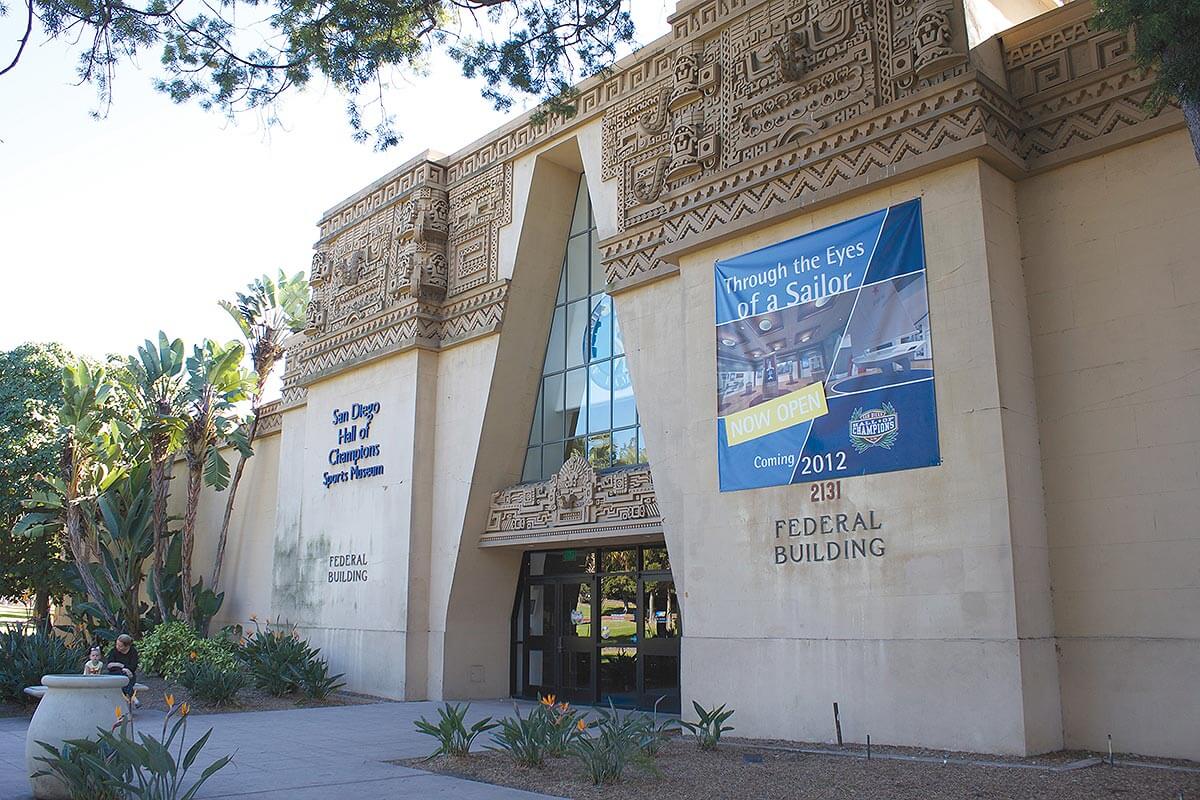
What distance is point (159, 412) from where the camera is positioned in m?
24.4

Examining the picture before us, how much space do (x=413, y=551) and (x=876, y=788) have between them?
11.4 m

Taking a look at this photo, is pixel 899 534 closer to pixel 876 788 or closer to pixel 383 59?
pixel 876 788

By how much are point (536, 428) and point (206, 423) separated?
10.3m

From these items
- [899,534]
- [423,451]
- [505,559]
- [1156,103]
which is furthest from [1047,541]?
[423,451]

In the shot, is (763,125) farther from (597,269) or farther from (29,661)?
(29,661)

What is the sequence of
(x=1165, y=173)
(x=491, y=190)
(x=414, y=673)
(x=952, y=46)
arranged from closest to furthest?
1. (x=1165, y=173)
2. (x=952, y=46)
3. (x=414, y=673)
4. (x=491, y=190)

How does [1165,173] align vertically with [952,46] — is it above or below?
below

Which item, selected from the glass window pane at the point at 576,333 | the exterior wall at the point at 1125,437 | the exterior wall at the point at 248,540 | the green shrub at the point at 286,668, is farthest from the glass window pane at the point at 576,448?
the exterior wall at the point at 248,540

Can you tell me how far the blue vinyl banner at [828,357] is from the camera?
441 inches

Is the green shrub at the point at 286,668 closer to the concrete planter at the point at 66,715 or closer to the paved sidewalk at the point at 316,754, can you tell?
the paved sidewalk at the point at 316,754

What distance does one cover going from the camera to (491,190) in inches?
758

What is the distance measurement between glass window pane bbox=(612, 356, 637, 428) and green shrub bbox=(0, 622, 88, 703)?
9.94 meters

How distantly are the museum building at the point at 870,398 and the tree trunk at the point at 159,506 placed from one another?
9139 millimetres

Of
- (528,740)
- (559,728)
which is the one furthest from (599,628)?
(528,740)
